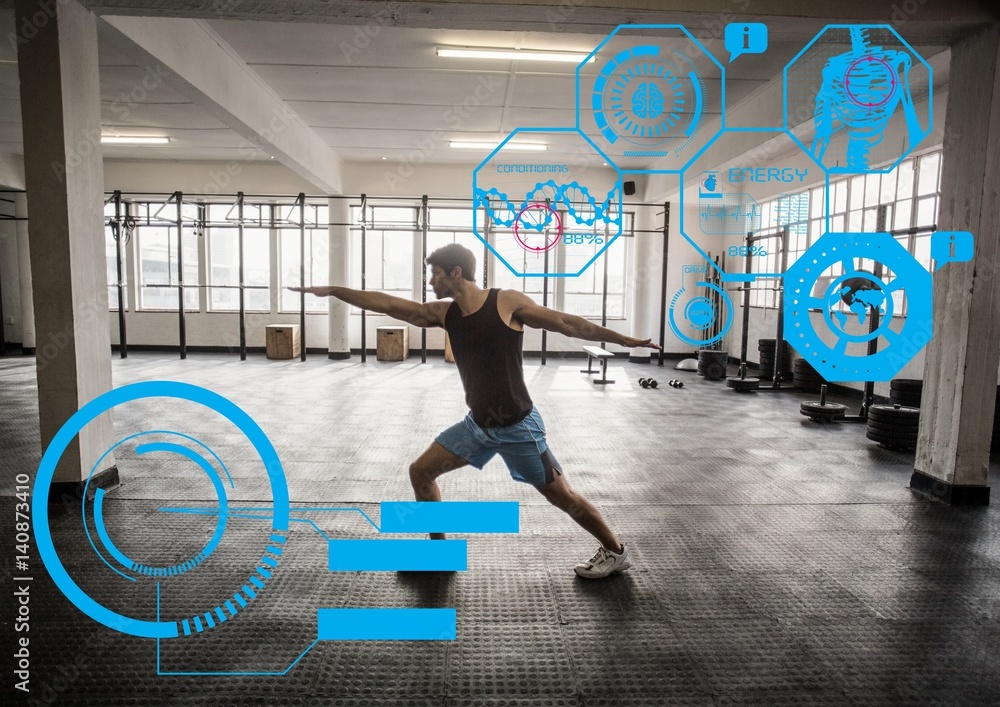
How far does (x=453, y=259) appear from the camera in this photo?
7.64 feet

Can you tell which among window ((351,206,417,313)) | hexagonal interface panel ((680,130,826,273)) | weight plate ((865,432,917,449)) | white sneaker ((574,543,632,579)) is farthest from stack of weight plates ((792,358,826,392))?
window ((351,206,417,313))

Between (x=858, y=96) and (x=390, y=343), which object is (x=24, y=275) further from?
(x=858, y=96)

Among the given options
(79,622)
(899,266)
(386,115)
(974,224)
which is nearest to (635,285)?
(386,115)

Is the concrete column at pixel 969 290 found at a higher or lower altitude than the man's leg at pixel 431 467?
higher

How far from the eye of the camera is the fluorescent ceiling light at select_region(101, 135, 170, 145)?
344 inches

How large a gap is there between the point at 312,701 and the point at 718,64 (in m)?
5.73

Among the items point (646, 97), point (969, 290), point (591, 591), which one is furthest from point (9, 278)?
point (969, 290)

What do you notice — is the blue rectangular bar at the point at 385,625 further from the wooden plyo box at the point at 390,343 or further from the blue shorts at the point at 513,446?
the wooden plyo box at the point at 390,343

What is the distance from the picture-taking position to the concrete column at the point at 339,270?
10.3 meters

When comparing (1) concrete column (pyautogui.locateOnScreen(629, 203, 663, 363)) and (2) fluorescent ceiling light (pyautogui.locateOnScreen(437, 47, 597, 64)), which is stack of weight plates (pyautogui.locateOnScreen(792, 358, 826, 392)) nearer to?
(1) concrete column (pyautogui.locateOnScreen(629, 203, 663, 363))

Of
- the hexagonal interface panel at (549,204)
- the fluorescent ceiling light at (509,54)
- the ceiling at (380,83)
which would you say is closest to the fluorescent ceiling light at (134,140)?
the ceiling at (380,83)

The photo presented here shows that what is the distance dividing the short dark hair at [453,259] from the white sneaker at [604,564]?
1.35m

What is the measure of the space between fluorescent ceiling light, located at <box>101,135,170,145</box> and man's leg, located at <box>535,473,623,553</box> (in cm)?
880

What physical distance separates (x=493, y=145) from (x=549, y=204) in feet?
5.18
